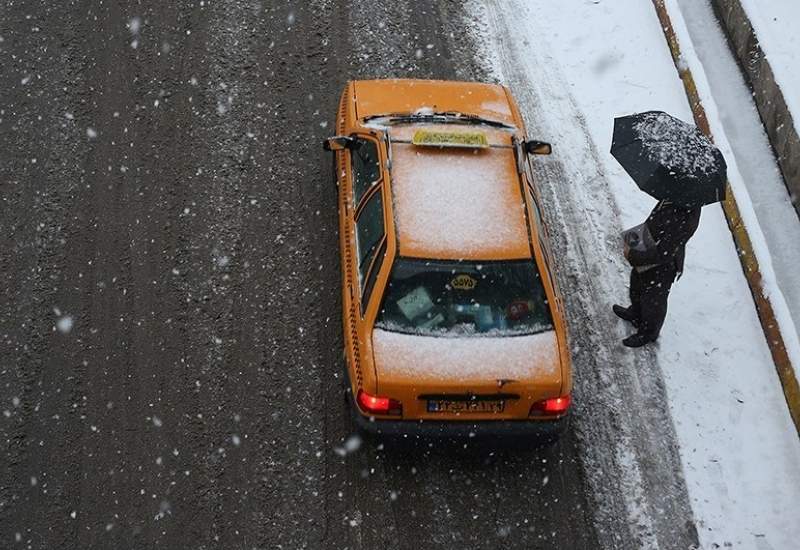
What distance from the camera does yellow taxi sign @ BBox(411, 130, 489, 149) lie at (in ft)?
25.1

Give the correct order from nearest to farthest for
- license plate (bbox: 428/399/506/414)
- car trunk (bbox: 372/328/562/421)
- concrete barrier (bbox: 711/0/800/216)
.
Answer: car trunk (bbox: 372/328/562/421)
license plate (bbox: 428/399/506/414)
concrete barrier (bbox: 711/0/800/216)

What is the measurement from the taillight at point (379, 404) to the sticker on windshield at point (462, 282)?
1025mm

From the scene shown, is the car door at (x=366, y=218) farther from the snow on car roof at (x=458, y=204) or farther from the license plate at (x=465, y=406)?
the license plate at (x=465, y=406)

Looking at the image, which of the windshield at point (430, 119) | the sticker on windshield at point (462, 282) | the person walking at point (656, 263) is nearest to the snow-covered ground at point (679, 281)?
the person walking at point (656, 263)

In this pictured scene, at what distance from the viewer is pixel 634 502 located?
24.6 ft

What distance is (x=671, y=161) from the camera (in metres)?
7.46

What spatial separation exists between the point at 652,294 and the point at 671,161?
51.6 inches

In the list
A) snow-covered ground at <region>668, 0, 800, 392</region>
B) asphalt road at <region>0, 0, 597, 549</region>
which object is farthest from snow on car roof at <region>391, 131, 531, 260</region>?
snow-covered ground at <region>668, 0, 800, 392</region>

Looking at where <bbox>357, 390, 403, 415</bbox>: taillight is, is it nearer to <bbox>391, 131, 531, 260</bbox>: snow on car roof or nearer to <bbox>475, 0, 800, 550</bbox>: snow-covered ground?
<bbox>391, 131, 531, 260</bbox>: snow on car roof

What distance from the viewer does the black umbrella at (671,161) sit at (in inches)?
292

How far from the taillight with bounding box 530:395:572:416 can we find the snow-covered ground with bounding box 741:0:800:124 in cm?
472

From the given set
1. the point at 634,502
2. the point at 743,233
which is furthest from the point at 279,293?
the point at 743,233

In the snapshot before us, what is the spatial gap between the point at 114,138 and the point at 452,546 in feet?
19.1

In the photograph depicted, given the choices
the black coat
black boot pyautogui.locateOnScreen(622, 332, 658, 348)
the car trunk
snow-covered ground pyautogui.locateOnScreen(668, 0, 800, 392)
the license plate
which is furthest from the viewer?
snow-covered ground pyautogui.locateOnScreen(668, 0, 800, 392)
